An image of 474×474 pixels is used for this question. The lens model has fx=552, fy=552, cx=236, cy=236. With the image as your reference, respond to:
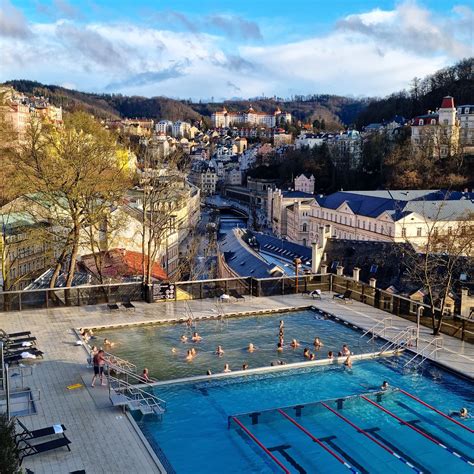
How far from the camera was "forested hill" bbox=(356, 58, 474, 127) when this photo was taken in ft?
352

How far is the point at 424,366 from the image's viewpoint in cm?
1717

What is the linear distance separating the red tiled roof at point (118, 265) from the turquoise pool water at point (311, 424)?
16.4 meters

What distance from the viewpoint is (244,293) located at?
967 inches

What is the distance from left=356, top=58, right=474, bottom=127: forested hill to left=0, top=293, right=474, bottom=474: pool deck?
3791 inches

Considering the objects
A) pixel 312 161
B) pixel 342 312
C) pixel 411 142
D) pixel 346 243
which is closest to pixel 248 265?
pixel 346 243

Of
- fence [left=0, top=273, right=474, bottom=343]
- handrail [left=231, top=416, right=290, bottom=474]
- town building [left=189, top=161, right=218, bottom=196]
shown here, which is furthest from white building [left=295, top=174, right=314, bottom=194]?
handrail [left=231, top=416, right=290, bottom=474]

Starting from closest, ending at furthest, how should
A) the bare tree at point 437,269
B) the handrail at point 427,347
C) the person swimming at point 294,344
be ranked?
1. the handrail at point 427,347
2. the person swimming at point 294,344
3. the bare tree at point 437,269

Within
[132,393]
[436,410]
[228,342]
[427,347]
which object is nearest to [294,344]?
[228,342]

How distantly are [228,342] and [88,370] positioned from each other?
546 cm

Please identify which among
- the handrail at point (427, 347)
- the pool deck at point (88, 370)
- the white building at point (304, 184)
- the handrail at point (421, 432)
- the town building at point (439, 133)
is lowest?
the handrail at point (421, 432)

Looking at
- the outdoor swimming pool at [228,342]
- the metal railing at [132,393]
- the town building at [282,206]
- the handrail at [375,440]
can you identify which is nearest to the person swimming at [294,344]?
the outdoor swimming pool at [228,342]

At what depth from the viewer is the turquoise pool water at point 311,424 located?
476 inches

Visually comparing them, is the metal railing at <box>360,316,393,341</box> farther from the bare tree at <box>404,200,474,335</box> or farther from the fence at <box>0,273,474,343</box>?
the bare tree at <box>404,200,474,335</box>

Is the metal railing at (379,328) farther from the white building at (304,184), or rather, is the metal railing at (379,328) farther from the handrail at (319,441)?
the white building at (304,184)
